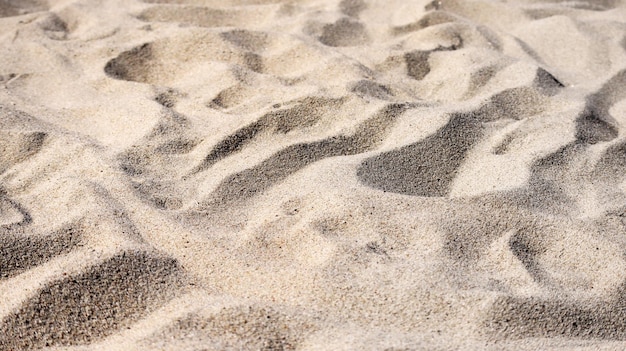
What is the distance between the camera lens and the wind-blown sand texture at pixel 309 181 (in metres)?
1.29

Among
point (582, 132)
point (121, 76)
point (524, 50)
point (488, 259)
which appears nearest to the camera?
point (488, 259)

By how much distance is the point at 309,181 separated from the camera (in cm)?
169

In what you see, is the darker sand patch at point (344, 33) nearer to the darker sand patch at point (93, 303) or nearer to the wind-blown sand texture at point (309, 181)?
the wind-blown sand texture at point (309, 181)

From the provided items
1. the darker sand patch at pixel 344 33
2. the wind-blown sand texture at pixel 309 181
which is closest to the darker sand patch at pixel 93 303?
the wind-blown sand texture at pixel 309 181

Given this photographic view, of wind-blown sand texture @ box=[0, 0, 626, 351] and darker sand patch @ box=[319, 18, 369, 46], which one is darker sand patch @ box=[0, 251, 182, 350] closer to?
wind-blown sand texture @ box=[0, 0, 626, 351]

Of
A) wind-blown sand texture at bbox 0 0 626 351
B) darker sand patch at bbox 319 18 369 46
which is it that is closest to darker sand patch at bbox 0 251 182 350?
wind-blown sand texture at bbox 0 0 626 351

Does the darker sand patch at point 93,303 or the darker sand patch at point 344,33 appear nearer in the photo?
the darker sand patch at point 93,303

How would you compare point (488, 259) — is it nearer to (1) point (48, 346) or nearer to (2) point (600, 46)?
(1) point (48, 346)

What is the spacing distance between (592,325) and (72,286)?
0.92 m

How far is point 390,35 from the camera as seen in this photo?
2650 millimetres

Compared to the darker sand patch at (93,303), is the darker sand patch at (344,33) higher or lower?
lower

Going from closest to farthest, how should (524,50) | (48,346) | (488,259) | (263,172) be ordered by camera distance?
1. (48,346)
2. (488,259)
3. (263,172)
4. (524,50)

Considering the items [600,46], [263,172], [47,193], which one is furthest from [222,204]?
[600,46]

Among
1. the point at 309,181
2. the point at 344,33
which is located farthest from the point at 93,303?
the point at 344,33
